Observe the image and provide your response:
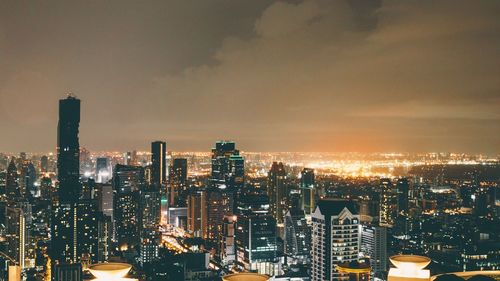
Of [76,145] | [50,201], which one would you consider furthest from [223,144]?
[50,201]

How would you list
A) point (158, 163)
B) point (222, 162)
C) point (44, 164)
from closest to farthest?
point (44, 164) < point (222, 162) < point (158, 163)

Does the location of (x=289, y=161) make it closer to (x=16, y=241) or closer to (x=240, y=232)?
(x=240, y=232)

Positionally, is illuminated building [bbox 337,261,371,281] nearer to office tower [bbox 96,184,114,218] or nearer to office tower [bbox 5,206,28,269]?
office tower [bbox 5,206,28,269]

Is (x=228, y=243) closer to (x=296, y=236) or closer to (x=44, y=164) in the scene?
(x=296, y=236)

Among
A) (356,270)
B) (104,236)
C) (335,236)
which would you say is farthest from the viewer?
(104,236)

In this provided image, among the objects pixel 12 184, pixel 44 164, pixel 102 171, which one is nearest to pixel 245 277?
pixel 12 184

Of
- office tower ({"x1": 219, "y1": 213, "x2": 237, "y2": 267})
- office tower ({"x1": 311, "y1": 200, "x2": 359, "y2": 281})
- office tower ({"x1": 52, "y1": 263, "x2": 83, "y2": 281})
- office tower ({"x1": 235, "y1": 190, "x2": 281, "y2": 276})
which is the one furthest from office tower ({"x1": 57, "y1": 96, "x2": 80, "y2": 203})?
office tower ({"x1": 311, "y1": 200, "x2": 359, "y2": 281})
